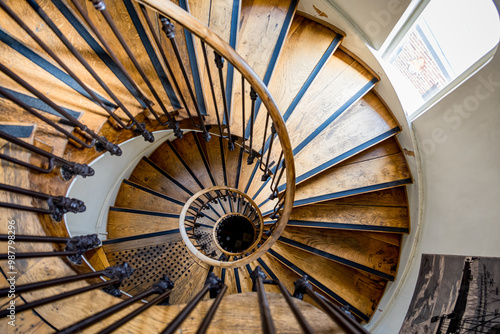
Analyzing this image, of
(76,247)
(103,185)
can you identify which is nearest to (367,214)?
(76,247)

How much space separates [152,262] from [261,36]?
3.59 metres

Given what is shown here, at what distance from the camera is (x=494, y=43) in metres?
1.90

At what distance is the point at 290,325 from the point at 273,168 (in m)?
1.81

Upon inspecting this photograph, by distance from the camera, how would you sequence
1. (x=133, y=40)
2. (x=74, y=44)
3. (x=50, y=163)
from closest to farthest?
1. (x=50, y=163)
2. (x=74, y=44)
3. (x=133, y=40)

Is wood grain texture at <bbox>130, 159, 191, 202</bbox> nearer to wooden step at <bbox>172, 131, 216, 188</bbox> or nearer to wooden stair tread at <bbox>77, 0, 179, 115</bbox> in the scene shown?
wooden step at <bbox>172, 131, 216, 188</bbox>

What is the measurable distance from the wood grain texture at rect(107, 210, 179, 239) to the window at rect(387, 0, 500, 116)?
12.6 feet

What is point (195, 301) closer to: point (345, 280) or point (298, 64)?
point (298, 64)

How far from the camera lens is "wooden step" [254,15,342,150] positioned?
280 centimetres

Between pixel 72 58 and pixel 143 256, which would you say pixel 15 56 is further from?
pixel 143 256

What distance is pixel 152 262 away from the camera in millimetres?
3898

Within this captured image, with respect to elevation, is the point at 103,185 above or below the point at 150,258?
above

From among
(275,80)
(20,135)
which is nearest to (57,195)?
(20,135)

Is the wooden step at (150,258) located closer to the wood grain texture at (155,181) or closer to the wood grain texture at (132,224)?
the wood grain texture at (132,224)

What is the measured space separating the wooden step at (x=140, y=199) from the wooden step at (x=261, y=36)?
87.8 inches
